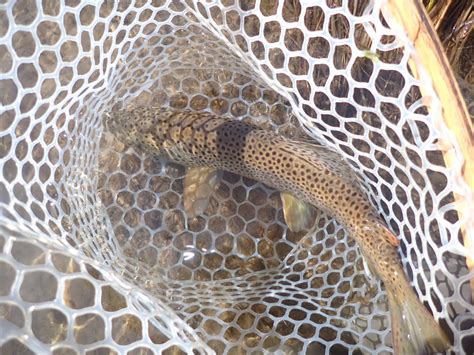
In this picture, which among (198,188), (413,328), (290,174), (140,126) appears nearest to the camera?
(413,328)

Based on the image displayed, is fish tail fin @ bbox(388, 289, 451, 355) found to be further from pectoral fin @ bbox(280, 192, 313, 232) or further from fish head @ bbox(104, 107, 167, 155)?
fish head @ bbox(104, 107, 167, 155)

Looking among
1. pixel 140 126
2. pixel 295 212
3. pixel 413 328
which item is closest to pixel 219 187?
pixel 295 212

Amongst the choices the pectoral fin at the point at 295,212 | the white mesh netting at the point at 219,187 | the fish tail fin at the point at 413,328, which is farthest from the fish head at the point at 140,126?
the fish tail fin at the point at 413,328

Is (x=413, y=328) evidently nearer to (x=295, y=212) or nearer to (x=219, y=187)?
(x=295, y=212)

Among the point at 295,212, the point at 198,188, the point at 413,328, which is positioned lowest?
the point at 198,188

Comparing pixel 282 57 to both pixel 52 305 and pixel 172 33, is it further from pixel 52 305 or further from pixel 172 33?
pixel 52 305

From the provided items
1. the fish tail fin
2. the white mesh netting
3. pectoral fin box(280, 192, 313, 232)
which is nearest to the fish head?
the white mesh netting
